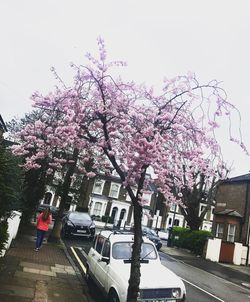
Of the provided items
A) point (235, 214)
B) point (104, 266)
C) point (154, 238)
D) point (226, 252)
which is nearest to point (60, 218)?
point (104, 266)

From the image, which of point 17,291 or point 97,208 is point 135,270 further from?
point 97,208

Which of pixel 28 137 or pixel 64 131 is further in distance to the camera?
pixel 28 137

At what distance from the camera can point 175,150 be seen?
8008 millimetres

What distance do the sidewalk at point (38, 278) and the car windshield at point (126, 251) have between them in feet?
4.36

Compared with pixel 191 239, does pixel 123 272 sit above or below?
below

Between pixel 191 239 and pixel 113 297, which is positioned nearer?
pixel 113 297

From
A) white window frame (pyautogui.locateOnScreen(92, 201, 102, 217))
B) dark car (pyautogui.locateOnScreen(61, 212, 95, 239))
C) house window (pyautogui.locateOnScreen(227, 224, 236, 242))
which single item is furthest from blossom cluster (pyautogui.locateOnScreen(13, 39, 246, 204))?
white window frame (pyautogui.locateOnScreen(92, 201, 102, 217))

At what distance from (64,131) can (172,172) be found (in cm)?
264

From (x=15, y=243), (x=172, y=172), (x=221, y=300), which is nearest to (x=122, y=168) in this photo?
(x=172, y=172)

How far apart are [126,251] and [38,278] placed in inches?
106

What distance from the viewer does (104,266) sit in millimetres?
9062

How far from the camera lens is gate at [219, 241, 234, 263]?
1029 inches

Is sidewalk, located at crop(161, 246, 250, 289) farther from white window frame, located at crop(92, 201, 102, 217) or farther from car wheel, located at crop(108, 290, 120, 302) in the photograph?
white window frame, located at crop(92, 201, 102, 217)

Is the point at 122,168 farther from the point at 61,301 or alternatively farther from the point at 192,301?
the point at 192,301
